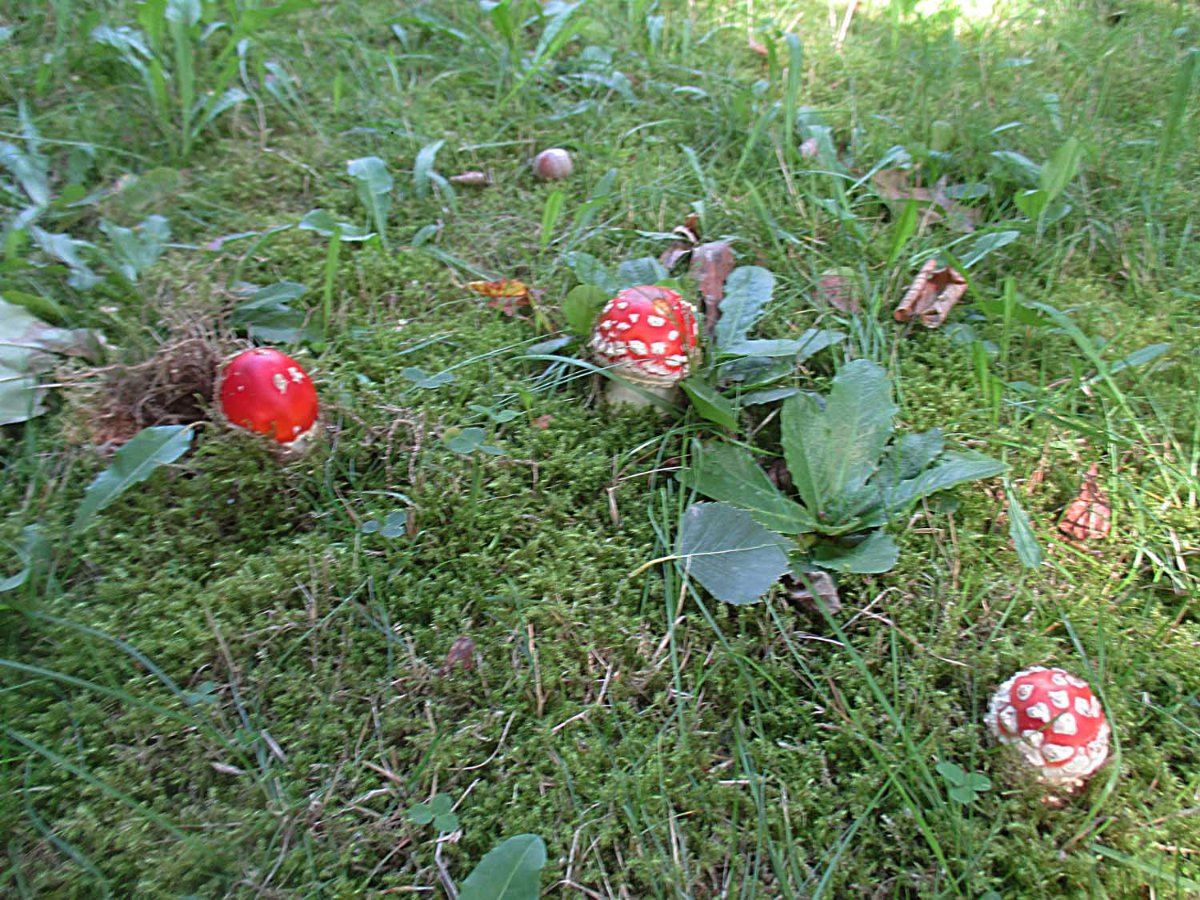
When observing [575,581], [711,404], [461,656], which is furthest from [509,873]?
[711,404]

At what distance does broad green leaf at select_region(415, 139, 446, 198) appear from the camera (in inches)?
94.2

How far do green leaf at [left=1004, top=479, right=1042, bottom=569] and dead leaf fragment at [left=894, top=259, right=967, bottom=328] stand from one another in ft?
1.78

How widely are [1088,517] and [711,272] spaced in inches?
38.0

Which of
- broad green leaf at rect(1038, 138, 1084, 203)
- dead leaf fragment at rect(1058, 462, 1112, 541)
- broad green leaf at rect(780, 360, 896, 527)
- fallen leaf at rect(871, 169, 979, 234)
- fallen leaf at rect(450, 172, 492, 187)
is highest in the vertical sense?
broad green leaf at rect(1038, 138, 1084, 203)

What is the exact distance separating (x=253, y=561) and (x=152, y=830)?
1.59 feet

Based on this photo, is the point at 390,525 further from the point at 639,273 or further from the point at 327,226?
the point at 327,226

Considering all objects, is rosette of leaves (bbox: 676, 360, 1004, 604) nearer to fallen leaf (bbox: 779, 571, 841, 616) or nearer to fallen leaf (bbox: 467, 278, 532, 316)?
fallen leaf (bbox: 779, 571, 841, 616)

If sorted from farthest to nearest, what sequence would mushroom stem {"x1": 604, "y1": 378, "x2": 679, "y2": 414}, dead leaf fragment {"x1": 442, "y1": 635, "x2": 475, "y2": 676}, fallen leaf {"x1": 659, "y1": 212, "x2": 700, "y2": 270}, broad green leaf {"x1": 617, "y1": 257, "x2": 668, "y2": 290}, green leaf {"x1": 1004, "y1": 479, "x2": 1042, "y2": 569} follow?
fallen leaf {"x1": 659, "y1": 212, "x2": 700, "y2": 270} < broad green leaf {"x1": 617, "y1": 257, "x2": 668, "y2": 290} < mushroom stem {"x1": 604, "y1": 378, "x2": 679, "y2": 414} < green leaf {"x1": 1004, "y1": 479, "x2": 1042, "y2": 569} < dead leaf fragment {"x1": 442, "y1": 635, "x2": 475, "y2": 676}

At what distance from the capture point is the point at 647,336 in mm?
1727

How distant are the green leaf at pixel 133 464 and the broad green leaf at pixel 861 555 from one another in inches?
48.5

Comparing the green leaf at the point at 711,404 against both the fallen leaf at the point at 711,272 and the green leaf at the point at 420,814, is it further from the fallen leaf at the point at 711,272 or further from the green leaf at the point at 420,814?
the green leaf at the point at 420,814

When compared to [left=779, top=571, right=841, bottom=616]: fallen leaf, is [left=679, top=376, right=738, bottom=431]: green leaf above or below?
above

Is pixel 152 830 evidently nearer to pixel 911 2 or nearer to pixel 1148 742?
pixel 1148 742

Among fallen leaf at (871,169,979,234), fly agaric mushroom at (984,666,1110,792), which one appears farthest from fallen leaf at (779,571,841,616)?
fallen leaf at (871,169,979,234)
